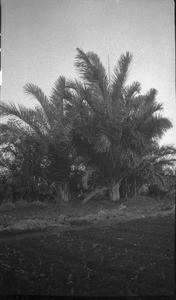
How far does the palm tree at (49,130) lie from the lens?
4.97m

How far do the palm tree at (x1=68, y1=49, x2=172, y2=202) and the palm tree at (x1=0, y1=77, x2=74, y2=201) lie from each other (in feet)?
0.68

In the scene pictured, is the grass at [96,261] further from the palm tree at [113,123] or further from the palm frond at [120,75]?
the palm frond at [120,75]

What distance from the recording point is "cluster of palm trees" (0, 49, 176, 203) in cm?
484

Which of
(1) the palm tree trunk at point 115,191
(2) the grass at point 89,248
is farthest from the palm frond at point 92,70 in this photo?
(2) the grass at point 89,248

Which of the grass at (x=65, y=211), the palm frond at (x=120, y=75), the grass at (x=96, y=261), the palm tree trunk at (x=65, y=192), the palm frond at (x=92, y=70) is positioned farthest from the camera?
the palm frond at (x=92, y=70)

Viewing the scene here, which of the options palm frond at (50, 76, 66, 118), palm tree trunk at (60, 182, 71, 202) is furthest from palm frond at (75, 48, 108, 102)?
palm tree trunk at (60, 182, 71, 202)

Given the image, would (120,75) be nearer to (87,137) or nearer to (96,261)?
(87,137)

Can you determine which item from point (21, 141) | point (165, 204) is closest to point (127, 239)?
point (165, 204)

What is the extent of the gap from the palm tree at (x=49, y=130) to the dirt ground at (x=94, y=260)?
94 cm

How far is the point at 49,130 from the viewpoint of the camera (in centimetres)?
536

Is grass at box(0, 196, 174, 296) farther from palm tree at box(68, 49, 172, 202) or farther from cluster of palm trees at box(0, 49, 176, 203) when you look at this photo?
palm tree at box(68, 49, 172, 202)

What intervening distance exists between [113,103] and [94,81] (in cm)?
55

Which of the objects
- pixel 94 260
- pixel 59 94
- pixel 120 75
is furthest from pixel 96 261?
pixel 120 75

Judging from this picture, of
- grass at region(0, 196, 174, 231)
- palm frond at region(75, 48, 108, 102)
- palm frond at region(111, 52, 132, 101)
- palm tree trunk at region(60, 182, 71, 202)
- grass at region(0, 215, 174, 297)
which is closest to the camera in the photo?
grass at region(0, 215, 174, 297)
